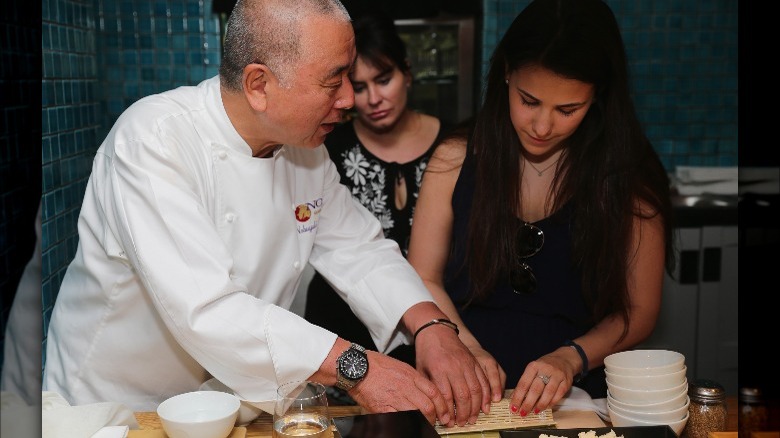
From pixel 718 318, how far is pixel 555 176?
0.95 meters

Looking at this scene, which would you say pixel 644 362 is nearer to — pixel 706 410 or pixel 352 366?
pixel 706 410

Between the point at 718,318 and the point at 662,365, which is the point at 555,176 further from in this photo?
the point at 718,318

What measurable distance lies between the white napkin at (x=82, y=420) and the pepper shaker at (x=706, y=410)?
87cm

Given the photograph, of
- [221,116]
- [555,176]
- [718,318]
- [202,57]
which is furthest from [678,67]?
[221,116]

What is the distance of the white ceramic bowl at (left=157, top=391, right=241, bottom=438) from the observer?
112 centimetres

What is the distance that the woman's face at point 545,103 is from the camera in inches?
61.2

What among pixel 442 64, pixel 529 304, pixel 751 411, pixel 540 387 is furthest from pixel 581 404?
pixel 442 64

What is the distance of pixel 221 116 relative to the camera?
1430 millimetres

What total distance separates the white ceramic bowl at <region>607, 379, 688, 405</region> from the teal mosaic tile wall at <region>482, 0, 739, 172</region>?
1701mm

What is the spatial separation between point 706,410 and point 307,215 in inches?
33.3

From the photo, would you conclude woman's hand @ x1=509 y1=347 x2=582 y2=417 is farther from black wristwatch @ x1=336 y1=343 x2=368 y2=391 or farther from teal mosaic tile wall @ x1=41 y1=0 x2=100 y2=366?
teal mosaic tile wall @ x1=41 y1=0 x2=100 y2=366

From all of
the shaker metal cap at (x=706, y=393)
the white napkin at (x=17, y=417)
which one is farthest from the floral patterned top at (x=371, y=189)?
the white napkin at (x=17, y=417)

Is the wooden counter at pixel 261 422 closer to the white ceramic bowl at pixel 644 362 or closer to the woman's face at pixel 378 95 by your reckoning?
the white ceramic bowl at pixel 644 362

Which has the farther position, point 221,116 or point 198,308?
point 221,116
